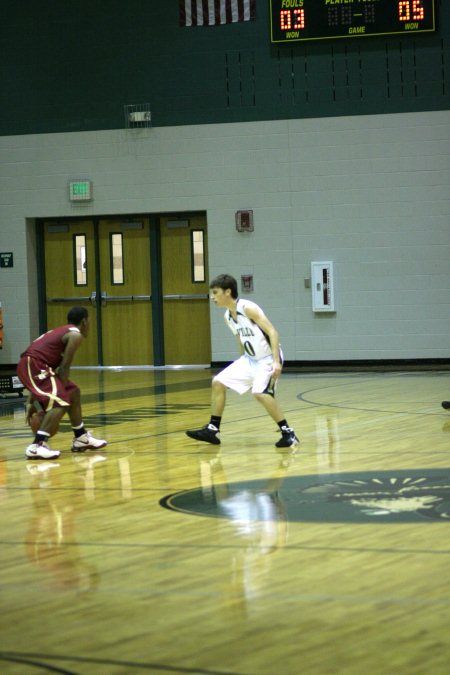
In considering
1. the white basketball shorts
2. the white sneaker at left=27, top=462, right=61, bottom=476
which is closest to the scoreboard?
the white basketball shorts

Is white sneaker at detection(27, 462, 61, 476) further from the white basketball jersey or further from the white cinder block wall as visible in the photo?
the white cinder block wall

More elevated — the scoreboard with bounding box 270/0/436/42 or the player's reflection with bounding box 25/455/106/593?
the scoreboard with bounding box 270/0/436/42

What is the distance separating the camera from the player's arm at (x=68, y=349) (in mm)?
8305

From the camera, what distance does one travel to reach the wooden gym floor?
3.57m

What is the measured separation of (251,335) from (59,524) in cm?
321

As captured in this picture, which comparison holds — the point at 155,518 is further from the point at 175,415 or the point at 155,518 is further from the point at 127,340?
the point at 127,340

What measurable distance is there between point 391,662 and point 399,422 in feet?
21.2

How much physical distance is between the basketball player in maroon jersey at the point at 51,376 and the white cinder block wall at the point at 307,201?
27.0 feet

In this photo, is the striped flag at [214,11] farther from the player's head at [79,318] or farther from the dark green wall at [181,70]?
the player's head at [79,318]

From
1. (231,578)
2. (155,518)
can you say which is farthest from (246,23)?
(231,578)

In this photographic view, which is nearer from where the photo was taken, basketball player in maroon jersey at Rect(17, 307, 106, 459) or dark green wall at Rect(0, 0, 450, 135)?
basketball player in maroon jersey at Rect(17, 307, 106, 459)

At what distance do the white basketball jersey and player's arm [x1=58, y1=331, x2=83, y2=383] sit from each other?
3.98 ft

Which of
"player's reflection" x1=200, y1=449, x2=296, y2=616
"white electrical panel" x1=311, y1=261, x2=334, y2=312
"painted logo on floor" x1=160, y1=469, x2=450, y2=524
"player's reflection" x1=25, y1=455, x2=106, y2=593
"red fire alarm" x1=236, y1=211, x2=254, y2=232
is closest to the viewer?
"player's reflection" x1=200, y1=449, x2=296, y2=616

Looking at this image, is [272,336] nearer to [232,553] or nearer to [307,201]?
[232,553]
